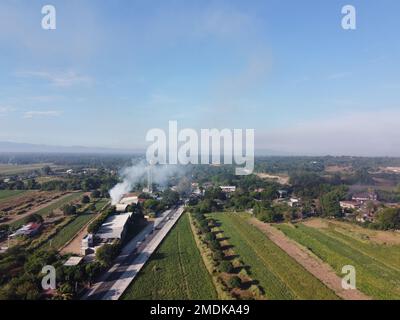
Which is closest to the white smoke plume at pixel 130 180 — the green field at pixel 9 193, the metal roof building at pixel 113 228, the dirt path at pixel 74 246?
the metal roof building at pixel 113 228

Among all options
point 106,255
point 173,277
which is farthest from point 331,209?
point 106,255

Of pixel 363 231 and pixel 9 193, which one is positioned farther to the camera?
pixel 9 193

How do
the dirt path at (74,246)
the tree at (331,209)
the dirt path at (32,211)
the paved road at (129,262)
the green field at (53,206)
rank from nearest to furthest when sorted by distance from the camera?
the paved road at (129,262) < the dirt path at (74,246) < the green field at (53,206) < the dirt path at (32,211) < the tree at (331,209)

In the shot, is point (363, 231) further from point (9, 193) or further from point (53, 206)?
point (9, 193)

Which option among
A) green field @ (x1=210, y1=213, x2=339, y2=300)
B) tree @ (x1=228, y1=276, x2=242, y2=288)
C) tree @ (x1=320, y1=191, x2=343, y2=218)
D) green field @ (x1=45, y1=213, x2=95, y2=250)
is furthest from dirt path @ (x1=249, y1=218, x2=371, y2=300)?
green field @ (x1=45, y1=213, x2=95, y2=250)

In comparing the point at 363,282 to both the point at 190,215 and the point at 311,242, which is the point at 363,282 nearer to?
the point at 311,242

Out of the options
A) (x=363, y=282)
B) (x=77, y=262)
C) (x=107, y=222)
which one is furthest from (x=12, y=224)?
(x=363, y=282)

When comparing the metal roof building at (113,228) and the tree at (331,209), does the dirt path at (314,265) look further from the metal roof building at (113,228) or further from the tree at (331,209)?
the metal roof building at (113,228)
